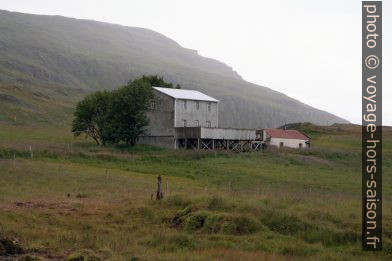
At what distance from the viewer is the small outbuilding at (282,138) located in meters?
76.1

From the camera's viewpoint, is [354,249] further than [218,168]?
No

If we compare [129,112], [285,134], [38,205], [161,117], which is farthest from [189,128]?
[38,205]

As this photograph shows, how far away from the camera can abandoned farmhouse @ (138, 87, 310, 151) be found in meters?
68.9

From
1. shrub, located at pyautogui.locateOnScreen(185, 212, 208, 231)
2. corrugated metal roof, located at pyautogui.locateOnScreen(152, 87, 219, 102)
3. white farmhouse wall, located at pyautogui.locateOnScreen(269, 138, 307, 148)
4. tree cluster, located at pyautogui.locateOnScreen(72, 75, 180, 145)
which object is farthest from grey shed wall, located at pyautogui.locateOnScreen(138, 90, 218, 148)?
shrub, located at pyautogui.locateOnScreen(185, 212, 208, 231)

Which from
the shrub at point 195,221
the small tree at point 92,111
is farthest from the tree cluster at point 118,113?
the shrub at point 195,221

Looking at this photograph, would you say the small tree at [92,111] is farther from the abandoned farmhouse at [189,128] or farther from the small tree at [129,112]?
the abandoned farmhouse at [189,128]

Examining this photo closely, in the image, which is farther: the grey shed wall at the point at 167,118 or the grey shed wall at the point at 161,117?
the grey shed wall at the point at 161,117

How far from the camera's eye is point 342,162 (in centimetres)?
6206

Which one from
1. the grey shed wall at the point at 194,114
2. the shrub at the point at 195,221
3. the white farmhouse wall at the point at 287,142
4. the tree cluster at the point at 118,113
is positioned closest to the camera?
the shrub at the point at 195,221

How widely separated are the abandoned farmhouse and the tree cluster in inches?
87.7

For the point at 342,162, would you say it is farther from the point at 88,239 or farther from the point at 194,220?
the point at 88,239

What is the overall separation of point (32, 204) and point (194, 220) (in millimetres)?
8546

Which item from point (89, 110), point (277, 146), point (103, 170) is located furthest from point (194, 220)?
point (277, 146)

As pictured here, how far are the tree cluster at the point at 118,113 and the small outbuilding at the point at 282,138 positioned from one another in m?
16.6
